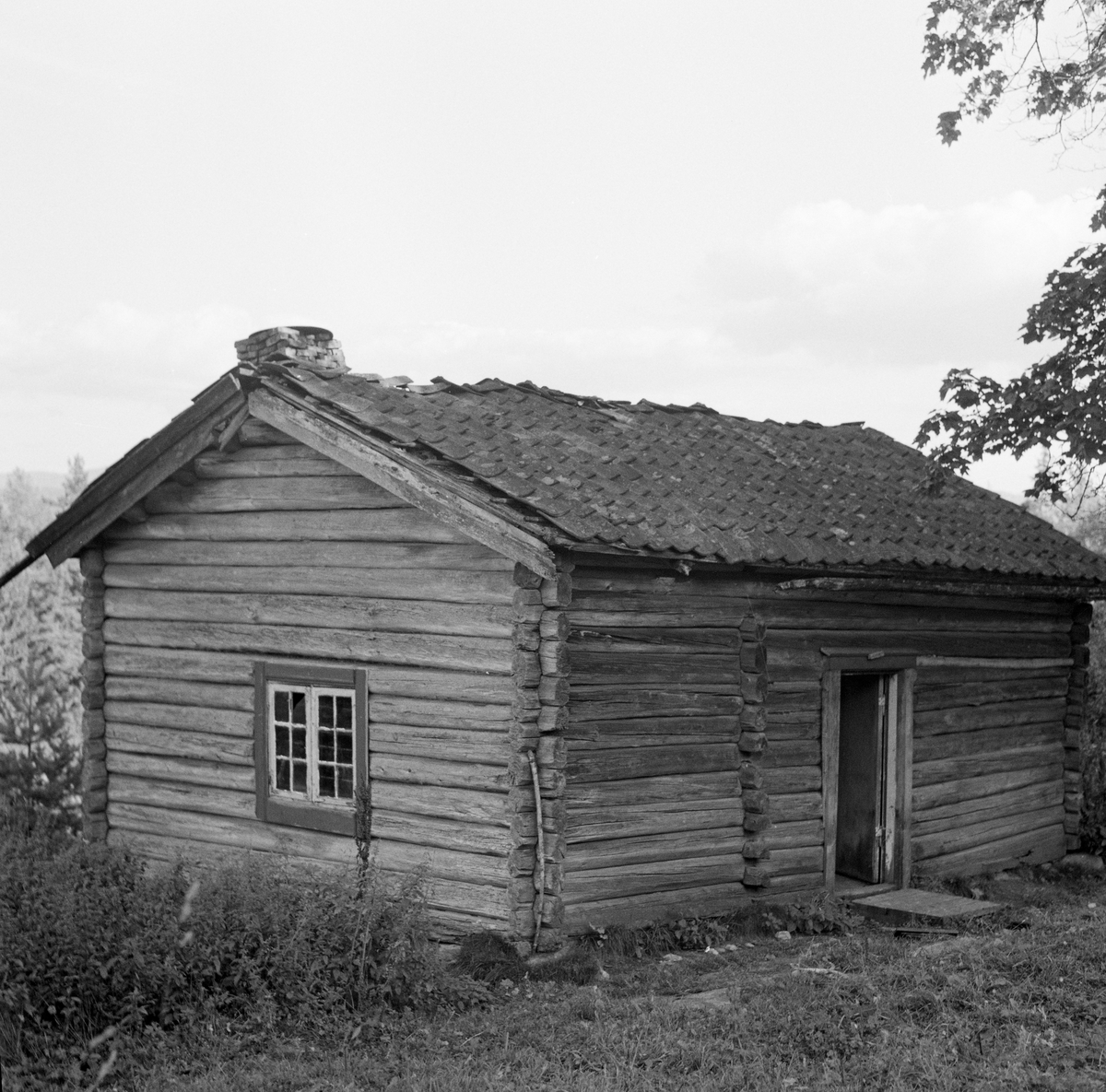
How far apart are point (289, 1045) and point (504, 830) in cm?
259

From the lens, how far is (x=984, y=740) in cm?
1345

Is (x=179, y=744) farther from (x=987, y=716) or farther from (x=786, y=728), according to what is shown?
(x=987, y=716)

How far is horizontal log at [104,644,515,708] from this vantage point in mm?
9672

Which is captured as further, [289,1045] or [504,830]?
[504,830]

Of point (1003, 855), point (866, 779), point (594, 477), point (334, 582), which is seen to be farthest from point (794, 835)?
point (334, 582)

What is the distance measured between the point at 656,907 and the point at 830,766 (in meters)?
2.32

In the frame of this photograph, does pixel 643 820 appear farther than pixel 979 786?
No

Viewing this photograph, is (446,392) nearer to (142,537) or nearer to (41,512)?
(142,537)

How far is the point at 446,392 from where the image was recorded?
11750mm

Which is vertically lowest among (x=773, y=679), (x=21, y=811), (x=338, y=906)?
(x=21, y=811)

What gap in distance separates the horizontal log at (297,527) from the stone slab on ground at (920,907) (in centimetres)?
463

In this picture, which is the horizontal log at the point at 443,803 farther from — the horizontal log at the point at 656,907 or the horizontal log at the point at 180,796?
the horizontal log at the point at 180,796

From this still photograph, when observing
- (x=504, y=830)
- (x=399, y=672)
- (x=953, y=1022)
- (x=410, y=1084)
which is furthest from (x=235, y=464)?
(x=953, y=1022)

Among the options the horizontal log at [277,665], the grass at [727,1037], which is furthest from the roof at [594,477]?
the grass at [727,1037]
